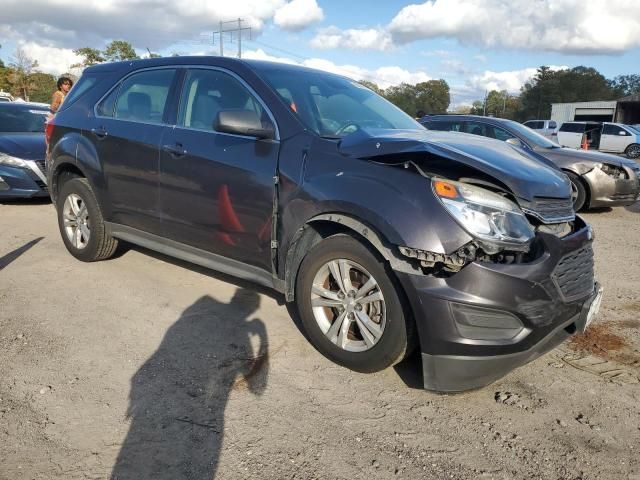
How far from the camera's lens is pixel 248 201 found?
3443 mm

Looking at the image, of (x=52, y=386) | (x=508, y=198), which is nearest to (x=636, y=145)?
(x=508, y=198)

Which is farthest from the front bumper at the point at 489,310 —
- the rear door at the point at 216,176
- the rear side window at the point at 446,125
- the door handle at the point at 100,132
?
the rear side window at the point at 446,125

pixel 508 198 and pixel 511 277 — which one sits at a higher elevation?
pixel 508 198

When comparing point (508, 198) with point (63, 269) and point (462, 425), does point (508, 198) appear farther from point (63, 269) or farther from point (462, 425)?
point (63, 269)

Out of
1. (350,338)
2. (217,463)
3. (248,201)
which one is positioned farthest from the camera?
(248,201)

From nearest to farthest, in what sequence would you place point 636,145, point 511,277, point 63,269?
1. point 511,277
2. point 63,269
3. point 636,145

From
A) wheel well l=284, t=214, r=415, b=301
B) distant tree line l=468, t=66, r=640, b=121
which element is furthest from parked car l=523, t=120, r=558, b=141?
distant tree line l=468, t=66, r=640, b=121

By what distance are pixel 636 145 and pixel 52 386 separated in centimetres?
2710

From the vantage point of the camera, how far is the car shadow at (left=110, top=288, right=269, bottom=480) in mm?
2322

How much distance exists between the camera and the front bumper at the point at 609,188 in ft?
26.8

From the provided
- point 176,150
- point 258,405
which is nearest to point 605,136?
point 176,150

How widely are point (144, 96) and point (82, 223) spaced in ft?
4.81

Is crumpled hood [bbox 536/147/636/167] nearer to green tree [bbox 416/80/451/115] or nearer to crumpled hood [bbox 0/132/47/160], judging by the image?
crumpled hood [bbox 0/132/47/160]

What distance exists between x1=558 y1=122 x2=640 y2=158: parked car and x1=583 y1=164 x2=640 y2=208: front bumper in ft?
59.2
